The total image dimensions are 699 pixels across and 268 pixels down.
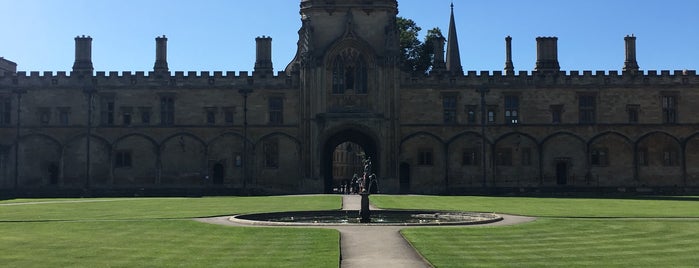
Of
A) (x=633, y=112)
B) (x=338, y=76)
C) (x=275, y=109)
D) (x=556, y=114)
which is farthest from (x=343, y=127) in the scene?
(x=633, y=112)

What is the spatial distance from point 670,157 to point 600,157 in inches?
187

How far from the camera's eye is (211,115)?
54.8 m

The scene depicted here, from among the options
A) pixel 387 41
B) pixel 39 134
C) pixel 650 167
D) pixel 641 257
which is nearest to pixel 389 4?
pixel 387 41

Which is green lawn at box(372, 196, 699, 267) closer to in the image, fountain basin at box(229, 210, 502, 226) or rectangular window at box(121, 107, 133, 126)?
fountain basin at box(229, 210, 502, 226)

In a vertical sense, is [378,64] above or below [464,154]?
above

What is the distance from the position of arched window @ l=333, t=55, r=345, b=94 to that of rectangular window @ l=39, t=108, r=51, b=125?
1952 cm

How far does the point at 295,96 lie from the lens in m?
54.3

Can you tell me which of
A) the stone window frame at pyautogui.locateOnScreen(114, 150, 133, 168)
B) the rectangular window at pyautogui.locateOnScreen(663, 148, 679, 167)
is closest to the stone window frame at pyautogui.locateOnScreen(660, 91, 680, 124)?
the rectangular window at pyautogui.locateOnScreen(663, 148, 679, 167)

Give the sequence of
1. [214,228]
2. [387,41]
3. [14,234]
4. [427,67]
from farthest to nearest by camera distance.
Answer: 1. [427,67]
2. [387,41]
3. [214,228]
4. [14,234]

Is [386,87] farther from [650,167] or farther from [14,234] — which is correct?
[14,234]

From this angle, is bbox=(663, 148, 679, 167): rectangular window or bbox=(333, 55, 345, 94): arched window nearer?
bbox=(333, 55, 345, 94): arched window

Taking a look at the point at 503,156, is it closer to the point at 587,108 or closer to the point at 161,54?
the point at 587,108

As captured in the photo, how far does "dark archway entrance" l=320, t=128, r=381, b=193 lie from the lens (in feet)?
177

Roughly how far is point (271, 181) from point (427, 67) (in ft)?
66.8
